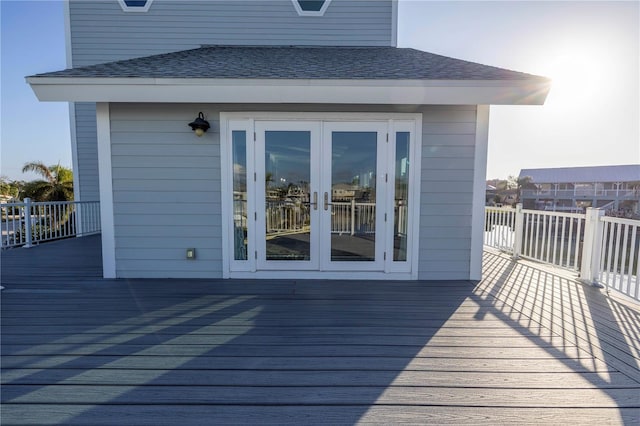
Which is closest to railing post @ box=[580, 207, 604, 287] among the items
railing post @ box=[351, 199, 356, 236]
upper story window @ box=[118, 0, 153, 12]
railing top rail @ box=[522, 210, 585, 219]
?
railing top rail @ box=[522, 210, 585, 219]

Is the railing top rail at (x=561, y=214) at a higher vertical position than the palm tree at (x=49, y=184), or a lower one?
lower

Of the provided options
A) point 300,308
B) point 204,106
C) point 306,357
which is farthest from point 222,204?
point 306,357

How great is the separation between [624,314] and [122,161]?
5.29 metres

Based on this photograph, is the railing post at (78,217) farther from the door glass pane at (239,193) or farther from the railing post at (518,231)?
the railing post at (518,231)

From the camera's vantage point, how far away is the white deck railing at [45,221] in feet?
18.2

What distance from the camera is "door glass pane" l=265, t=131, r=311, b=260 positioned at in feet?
11.2

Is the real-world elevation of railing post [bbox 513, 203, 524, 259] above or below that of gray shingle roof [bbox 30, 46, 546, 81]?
below

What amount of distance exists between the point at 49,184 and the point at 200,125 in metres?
9.63

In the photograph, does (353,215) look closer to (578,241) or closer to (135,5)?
(578,241)

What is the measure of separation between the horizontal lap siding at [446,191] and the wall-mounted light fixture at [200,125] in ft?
8.19

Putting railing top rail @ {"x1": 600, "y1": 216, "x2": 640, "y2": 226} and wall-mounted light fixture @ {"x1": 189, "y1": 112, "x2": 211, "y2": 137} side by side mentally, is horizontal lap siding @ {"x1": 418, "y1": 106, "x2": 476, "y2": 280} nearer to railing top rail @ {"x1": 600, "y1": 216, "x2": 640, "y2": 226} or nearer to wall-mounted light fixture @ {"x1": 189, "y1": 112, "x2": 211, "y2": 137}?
railing top rail @ {"x1": 600, "y1": 216, "x2": 640, "y2": 226}

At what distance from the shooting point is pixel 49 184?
9406 mm

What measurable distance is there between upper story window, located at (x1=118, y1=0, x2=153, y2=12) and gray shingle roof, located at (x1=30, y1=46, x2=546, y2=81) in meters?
2.12

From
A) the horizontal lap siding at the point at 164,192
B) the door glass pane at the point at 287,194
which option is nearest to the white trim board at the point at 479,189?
the door glass pane at the point at 287,194
